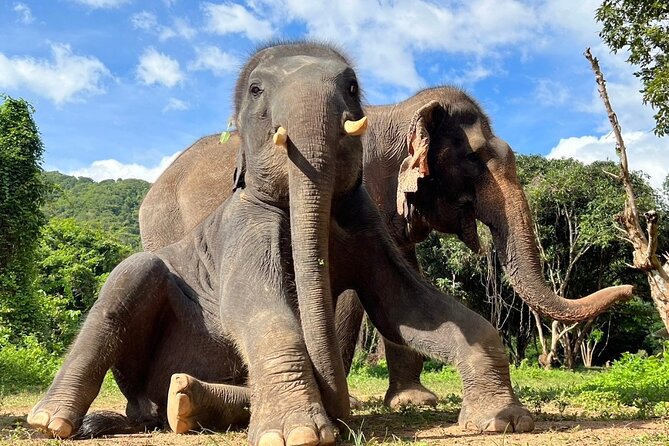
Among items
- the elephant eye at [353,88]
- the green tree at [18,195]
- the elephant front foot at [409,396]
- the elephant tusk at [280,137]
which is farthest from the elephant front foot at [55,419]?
the green tree at [18,195]

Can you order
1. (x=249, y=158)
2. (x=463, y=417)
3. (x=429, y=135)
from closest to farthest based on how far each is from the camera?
(x=463, y=417) < (x=249, y=158) < (x=429, y=135)

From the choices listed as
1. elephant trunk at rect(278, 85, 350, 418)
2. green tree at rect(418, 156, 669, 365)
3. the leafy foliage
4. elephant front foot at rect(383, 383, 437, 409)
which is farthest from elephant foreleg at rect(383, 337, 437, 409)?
the leafy foliage

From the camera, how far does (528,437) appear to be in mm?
3561

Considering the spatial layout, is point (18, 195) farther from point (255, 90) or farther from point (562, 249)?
point (562, 249)

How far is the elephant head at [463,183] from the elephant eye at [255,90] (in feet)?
5.84

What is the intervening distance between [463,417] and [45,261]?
23.5 metres

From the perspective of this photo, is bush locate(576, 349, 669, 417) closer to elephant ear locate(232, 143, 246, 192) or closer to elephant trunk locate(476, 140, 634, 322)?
elephant trunk locate(476, 140, 634, 322)

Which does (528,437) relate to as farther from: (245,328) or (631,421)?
(245,328)

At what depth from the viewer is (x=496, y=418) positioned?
3.82 meters

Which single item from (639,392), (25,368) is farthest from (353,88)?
(25,368)

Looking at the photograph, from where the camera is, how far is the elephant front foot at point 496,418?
3.79 m

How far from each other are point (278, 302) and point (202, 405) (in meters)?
0.64

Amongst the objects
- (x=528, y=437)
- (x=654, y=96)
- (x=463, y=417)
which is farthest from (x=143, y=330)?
(x=654, y=96)

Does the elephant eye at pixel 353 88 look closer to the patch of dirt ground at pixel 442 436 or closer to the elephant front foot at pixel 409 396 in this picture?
the patch of dirt ground at pixel 442 436
